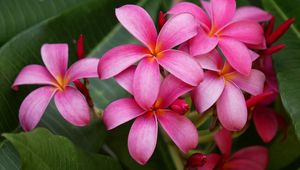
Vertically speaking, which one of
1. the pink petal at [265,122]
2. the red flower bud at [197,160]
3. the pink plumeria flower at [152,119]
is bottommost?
the pink petal at [265,122]

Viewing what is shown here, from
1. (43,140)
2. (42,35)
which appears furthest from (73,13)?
(43,140)

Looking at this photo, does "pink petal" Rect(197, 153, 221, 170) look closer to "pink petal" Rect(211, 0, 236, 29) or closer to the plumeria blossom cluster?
the plumeria blossom cluster

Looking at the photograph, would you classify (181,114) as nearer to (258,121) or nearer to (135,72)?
(135,72)

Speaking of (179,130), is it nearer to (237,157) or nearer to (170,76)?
(170,76)

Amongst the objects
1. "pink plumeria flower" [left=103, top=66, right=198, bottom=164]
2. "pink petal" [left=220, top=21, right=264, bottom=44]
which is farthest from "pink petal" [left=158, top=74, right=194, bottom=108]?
"pink petal" [left=220, top=21, right=264, bottom=44]

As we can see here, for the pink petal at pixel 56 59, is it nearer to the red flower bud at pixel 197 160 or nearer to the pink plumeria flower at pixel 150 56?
the pink plumeria flower at pixel 150 56

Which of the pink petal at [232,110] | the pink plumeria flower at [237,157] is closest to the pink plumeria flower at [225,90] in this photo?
the pink petal at [232,110]

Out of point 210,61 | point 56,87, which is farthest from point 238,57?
point 56,87
